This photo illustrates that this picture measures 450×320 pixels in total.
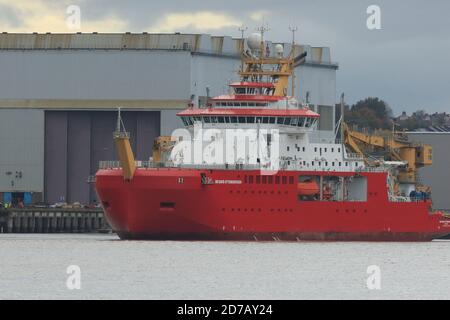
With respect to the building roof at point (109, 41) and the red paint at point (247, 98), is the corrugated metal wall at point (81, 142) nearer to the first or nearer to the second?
the building roof at point (109, 41)

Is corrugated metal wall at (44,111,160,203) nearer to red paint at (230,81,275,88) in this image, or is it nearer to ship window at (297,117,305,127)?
red paint at (230,81,275,88)

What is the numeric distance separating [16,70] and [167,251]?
3224 cm

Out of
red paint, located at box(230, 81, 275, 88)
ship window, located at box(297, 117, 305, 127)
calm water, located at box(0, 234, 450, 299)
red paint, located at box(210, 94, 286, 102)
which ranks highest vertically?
red paint, located at box(230, 81, 275, 88)

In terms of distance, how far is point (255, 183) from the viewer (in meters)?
A: 73.1

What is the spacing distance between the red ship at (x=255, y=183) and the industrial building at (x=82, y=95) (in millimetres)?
19104

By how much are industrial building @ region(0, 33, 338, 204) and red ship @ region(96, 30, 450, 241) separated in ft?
62.7

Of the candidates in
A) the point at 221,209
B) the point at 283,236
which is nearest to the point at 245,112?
the point at 221,209

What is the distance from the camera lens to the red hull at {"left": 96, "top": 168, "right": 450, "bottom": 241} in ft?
236

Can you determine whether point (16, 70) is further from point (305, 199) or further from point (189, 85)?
point (305, 199)

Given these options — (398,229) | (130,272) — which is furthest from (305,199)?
(130,272)

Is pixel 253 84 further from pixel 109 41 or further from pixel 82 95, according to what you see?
pixel 109 41

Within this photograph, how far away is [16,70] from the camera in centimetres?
9819

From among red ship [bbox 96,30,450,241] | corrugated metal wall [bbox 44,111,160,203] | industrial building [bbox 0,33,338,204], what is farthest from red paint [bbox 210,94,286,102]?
corrugated metal wall [bbox 44,111,160,203]
